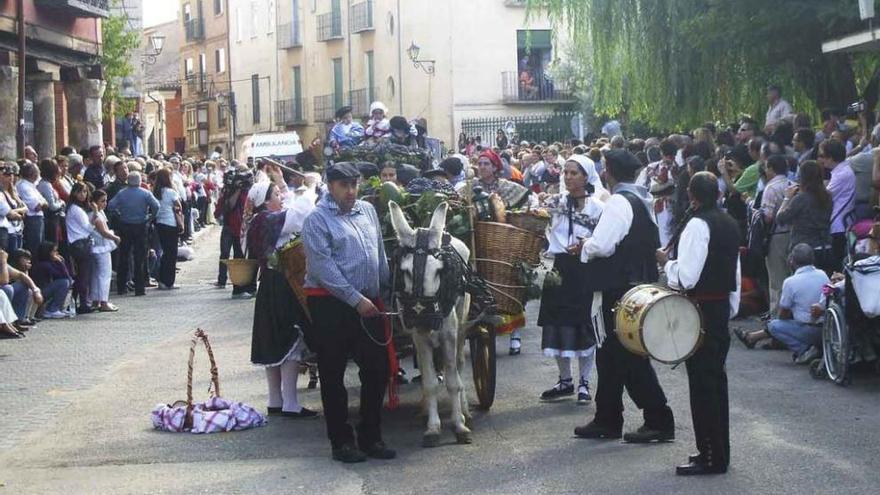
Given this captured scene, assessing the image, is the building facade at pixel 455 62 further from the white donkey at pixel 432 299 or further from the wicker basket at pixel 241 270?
the white donkey at pixel 432 299

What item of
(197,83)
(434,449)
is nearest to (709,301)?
(434,449)

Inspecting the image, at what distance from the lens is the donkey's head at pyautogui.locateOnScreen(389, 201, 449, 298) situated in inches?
433

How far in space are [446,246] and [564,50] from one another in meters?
40.8

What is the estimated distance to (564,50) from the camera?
5144cm

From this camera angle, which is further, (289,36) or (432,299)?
(289,36)

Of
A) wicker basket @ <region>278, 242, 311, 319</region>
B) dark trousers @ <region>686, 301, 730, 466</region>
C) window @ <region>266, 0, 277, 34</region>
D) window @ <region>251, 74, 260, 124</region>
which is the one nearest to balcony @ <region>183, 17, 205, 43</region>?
window @ <region>251, 74, 260, 124</region>

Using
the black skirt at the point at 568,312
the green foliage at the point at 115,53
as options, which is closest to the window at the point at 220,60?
the green foliage at the point at 115,53

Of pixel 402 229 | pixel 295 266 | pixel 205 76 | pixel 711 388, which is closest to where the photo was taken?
pixel 711 388

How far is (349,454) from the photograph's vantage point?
10.6 m

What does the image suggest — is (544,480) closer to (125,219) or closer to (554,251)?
(554,251)

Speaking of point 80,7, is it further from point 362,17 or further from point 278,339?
point 362,17

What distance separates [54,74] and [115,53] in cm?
697

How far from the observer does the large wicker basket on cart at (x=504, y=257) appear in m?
12.1

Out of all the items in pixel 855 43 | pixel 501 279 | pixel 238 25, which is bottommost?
pixel 501 279
